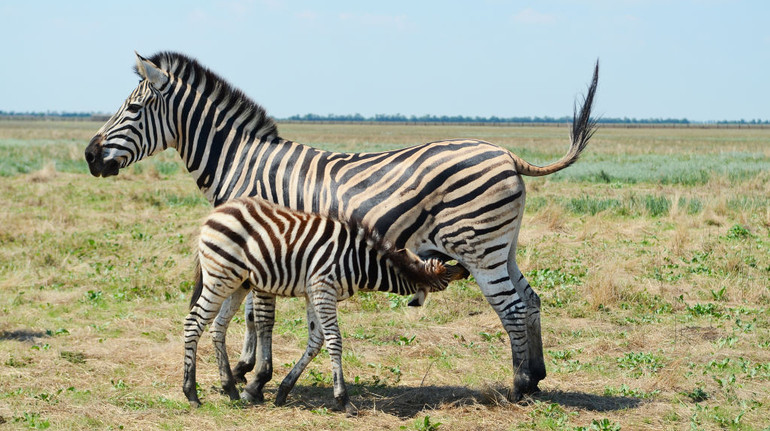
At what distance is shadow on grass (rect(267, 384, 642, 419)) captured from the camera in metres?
6.48

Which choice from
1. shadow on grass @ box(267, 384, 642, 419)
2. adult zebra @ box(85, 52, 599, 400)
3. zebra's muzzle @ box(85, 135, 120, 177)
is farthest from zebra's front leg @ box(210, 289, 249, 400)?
zebra's muzzle @ box(85, 135, 120, 177)

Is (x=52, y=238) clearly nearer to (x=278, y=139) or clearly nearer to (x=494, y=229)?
(x=278, y=139)

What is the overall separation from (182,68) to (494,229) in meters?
3.39

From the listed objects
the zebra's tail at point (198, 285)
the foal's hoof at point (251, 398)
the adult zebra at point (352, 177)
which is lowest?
the foal's hoof at point (251, 398)

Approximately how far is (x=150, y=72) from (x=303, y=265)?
8.02 ft

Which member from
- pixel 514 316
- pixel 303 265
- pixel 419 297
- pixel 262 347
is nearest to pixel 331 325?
pixel 303 265

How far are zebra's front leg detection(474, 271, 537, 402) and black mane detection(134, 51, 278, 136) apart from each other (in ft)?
8.30

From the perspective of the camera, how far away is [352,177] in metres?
6.66

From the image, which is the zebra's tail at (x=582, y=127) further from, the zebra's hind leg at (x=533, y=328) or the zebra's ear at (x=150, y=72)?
the zebra's ear at (x=150, y=72)

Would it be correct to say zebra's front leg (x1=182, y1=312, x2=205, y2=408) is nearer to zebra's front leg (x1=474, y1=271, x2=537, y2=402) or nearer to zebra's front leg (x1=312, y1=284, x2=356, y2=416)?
zebra's front leg (x1=312, y1=284, x2=356, y2=416)

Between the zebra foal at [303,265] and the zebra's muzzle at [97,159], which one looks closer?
the zebra foal at [303,265]

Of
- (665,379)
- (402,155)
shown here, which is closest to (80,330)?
(402,155)

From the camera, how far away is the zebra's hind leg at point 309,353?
21.0ft

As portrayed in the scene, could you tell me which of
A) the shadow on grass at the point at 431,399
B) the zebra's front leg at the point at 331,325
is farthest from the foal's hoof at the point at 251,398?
the zebra's front leg at the point at 331,325
